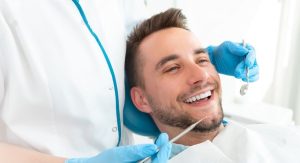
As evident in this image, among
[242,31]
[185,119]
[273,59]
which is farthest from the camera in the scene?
[273,59]

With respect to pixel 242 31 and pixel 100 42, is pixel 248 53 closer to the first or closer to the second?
pixel 100 42

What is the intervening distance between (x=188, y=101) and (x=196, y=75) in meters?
0.10

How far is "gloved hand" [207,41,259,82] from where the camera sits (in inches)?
50.6

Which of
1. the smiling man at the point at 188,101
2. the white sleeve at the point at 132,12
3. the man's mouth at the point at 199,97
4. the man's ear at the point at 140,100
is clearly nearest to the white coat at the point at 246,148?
the smiling man at the point at 188,101

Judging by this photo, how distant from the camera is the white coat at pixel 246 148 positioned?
105 centimetres

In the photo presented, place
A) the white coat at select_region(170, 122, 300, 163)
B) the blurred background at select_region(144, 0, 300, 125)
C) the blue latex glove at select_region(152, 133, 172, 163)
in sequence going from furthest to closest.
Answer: the blurred background at select_region(144, 0, 300, 125) < the white coat at select_region(170, 122, 300, 163) < the blue latex glove at select_region(152, 133, 172, 163)

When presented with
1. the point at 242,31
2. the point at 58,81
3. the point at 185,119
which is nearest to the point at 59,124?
the point at 58,81

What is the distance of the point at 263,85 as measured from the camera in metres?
2.59

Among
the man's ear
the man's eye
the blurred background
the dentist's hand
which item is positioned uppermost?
the man's eye

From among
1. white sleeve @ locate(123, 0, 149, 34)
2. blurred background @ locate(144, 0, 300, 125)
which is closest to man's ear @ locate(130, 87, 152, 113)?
white sleeve @ locate(123, 0, 149, 34)

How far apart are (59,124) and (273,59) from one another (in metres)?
1.99

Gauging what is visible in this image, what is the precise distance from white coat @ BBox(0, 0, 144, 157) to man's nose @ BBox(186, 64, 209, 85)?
10.6 inches

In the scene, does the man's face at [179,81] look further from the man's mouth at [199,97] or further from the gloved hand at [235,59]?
the gloved hand at [235,59]

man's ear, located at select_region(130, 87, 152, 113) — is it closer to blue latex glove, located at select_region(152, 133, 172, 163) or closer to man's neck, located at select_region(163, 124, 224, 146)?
man's neck, located at select_region(163, 124, 224, 146)
